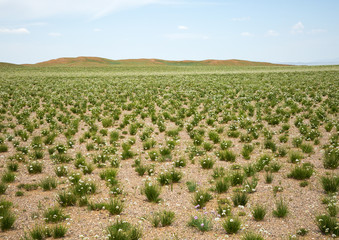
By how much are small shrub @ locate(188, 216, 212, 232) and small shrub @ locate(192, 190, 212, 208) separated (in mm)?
739

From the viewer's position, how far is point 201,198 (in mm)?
7156

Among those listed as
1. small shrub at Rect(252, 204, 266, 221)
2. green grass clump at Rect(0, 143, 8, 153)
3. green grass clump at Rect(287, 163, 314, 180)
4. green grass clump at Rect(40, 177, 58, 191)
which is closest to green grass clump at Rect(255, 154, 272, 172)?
green grass clump at Rect(287, 163, 314, 180)

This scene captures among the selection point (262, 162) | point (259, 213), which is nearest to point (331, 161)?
point (262, 162)

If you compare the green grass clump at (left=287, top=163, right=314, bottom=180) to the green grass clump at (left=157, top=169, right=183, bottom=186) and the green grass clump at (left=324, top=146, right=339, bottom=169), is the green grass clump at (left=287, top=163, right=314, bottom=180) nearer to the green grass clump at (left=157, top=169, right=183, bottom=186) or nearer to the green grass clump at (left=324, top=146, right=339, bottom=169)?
the green grass clump at (left=324, top=146, right=339, bottom=169)

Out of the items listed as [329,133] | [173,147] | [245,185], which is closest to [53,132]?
[173,147]

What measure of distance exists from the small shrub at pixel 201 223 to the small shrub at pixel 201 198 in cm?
74

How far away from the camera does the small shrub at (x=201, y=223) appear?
5.99 meters

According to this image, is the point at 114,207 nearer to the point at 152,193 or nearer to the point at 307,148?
the point at 152,193

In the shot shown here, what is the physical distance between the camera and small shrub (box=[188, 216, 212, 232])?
19.7 ft

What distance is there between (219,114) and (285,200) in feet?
39.2

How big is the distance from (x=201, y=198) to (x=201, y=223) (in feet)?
3.69

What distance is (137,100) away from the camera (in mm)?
24578

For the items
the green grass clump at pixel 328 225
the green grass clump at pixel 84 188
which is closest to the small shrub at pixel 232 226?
the green grass clump at pixel 328 225

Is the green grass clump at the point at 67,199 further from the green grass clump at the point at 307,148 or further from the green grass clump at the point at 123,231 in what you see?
the green grass clump at the point at 307,148
